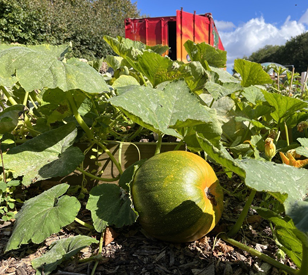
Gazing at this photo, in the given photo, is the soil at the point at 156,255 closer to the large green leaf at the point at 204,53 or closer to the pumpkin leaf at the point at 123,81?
the pumpkin leaf at the point at 123,81

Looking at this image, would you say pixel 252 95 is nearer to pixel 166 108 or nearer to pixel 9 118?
pixel 166 108

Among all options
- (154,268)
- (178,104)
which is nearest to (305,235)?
(154,268)

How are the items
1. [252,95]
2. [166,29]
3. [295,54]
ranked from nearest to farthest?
[252,95]
[166,29]
[295,54]

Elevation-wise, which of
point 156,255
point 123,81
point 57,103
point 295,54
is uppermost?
point 295,54

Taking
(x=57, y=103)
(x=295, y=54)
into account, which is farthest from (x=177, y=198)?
(x=295, y=54)

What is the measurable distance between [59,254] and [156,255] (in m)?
0.36

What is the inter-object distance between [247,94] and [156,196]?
856 millimetres

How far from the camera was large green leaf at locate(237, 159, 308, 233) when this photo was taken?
566 mm

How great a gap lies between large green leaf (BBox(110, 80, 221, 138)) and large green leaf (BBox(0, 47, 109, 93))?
0.17 m

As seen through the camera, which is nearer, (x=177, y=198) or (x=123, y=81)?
(x=177, y=198)

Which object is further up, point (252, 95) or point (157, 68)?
point (157, 68)

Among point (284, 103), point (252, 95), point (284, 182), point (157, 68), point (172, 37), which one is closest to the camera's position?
point (284, 182)

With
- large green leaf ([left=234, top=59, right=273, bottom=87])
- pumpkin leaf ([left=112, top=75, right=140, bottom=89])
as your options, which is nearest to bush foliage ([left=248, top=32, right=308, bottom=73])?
large green leaf ([left=234, top=59, right=273, bottom=87])

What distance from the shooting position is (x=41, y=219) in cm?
94
